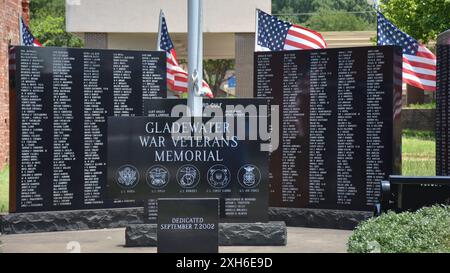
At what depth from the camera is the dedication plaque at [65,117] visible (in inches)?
462

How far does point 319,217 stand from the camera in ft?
40.2

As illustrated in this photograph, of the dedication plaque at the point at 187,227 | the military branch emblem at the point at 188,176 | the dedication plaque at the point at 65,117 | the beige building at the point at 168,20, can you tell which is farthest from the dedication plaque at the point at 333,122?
the beige building at the point at 168,20

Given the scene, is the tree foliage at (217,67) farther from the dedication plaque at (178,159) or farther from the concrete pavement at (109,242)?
the dedication plaque at (178,159)

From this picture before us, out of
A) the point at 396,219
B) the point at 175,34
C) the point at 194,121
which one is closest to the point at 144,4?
the point at 175,34

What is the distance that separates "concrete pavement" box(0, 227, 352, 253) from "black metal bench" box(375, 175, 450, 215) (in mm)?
1505

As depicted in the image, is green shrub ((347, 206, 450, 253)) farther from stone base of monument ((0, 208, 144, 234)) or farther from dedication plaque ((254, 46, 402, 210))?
stone base of monument ((0, 208, 144, 234))

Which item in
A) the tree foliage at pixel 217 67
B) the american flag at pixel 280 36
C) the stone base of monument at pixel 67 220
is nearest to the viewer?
the stone base of monument at pixel 67 220

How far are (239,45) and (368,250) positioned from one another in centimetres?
2109

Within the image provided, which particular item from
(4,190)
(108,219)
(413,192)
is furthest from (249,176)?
(4,190)

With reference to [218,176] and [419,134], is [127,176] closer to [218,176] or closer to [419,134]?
[218,176]

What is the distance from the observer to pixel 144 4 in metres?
27.1

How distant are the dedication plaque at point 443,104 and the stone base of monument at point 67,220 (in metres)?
4.56

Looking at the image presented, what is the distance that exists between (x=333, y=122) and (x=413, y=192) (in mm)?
3592

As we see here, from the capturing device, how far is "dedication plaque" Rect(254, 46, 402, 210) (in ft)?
38.7
